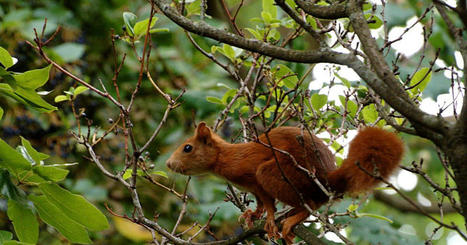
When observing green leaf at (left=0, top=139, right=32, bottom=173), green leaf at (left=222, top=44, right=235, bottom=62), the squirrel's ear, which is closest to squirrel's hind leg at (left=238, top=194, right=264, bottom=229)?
the squirrel's ear

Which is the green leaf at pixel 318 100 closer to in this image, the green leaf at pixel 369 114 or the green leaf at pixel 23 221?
the green leaf at pixel 369 114

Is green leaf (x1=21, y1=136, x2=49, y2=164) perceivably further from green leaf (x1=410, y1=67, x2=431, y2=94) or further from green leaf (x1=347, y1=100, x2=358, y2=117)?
green leaf (x1=410, y1=67, x2=431, y2=94)

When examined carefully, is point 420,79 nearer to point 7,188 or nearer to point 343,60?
point 343,60

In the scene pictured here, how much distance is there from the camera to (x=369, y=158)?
2160 mm

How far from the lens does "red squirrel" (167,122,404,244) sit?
2.15 m

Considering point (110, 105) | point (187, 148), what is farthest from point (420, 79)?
point (110, 105)

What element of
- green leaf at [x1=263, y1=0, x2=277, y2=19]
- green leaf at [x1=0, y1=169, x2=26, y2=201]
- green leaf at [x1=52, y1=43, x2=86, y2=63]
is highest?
→ green leaf at [x1=263, y1=0, x2=277, y2=19]

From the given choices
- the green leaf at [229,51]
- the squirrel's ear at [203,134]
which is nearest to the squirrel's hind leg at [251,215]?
the squirrel's ear at [203,134]

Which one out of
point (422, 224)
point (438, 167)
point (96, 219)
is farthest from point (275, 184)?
point (422, 224)

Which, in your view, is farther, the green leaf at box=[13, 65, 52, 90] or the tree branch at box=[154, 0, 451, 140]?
the green leaf at box=[13, 65, 52, 90]

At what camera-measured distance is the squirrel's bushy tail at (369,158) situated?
2.10 metres

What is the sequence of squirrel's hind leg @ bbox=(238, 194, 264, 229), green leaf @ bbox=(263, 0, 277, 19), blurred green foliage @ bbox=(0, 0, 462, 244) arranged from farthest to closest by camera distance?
blurred green foliage @ bbox=(0, 0, 462, 244) → green leaf @ bbox=(263, 0, 277, 19) → squirrel's hind leg @ bbox=(238, 194, 264, 229)

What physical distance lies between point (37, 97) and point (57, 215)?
0.42 m

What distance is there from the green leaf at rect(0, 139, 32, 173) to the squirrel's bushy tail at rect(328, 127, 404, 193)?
3.47ft
